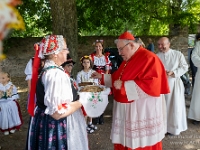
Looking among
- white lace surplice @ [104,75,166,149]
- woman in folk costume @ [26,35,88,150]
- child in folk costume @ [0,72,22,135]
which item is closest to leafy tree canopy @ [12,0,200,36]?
child in folk costume @ [0,72,22,135]

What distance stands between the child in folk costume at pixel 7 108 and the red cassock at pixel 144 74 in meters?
2.73

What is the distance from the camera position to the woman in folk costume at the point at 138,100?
259cm

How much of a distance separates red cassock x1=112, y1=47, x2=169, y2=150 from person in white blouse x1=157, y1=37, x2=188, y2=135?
61.5 inches

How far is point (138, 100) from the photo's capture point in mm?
2691

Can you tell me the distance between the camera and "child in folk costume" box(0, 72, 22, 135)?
4.47m

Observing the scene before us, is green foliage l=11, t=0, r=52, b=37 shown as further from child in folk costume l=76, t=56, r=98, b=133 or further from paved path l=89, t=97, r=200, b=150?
paved path l=89, t=97, r=200, b=150

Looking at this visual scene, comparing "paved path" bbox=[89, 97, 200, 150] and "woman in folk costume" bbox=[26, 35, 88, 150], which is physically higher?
"woman in folk costume" bbox=[26, 35, 88, 150]

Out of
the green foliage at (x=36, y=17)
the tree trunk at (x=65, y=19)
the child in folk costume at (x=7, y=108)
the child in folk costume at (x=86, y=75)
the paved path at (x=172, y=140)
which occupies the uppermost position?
the green foliage at (x=36, y=17)

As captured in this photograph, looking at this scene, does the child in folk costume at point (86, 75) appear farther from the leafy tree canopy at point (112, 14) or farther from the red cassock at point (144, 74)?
the leafy tree canopy at point (112, 14)

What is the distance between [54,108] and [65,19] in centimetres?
414

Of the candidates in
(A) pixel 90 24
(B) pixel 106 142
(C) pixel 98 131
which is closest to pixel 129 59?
(B) pixel 106 142

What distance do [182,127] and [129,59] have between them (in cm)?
248

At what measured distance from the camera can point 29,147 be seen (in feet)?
7.61

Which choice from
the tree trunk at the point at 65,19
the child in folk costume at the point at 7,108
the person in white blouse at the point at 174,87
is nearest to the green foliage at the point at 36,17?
the tree trunk at the point at 65,19
